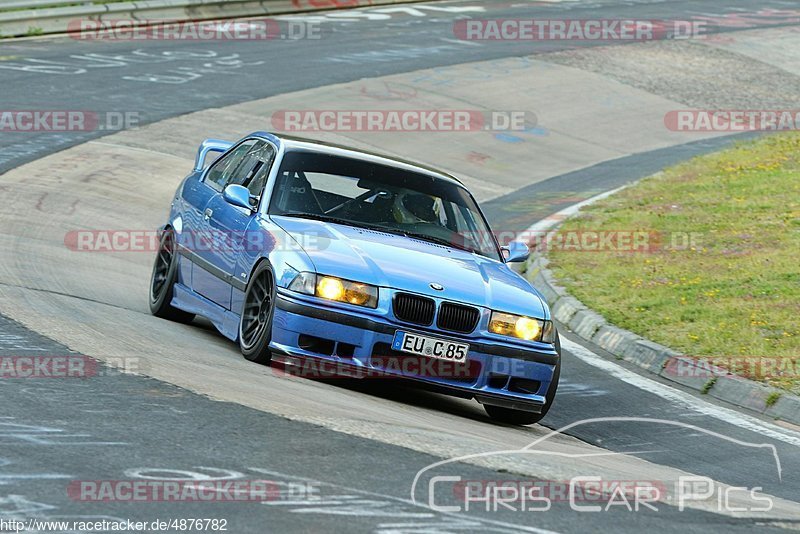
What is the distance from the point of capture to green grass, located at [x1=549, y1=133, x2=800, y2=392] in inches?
440

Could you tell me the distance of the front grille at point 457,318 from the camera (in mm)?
8156

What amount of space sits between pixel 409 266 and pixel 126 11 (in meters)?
22.2

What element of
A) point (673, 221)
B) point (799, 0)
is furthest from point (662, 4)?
point (673, 221)

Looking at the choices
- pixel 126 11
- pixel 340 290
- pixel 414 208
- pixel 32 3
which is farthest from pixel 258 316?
pixel 126 11

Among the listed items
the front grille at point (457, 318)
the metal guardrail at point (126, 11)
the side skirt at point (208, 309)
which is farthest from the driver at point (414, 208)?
the metal guardrail at point (126, 11)

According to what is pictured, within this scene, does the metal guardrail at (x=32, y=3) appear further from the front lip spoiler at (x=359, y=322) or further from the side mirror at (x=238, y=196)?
the front lip spoiler at (x=359, y=322)

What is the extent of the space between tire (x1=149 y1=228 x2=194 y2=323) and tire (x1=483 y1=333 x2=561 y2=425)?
2883 mm

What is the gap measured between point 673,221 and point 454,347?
872cm

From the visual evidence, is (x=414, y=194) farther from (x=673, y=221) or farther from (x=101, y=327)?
(x=673, y=221)

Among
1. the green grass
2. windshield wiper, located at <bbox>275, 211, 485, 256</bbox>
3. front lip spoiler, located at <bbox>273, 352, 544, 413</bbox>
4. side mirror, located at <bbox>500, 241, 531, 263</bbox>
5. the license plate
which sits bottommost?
the green grass

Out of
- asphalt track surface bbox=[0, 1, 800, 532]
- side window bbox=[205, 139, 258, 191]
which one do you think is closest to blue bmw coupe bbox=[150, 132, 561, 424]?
side window bbox=[205, 139, 258, 191]

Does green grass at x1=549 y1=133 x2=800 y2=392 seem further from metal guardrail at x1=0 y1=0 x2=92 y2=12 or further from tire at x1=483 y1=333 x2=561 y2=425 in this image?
metal guardrail at x1=0 y1=0 x2=92 y2=12

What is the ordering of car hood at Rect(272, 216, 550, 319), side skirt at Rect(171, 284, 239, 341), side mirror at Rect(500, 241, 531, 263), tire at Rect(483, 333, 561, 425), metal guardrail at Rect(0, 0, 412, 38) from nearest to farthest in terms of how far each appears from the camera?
car hood at Rect(272, 216, 550, 319) → tire at Rect(483, 333, 561, 425) → side skirt at Rect(171, 284, 239, 341) → side mirror at Rect(500, 241, 531, 263) → metal guardrail at Rect(0, 0, 412, 38)

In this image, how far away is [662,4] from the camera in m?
38.2
